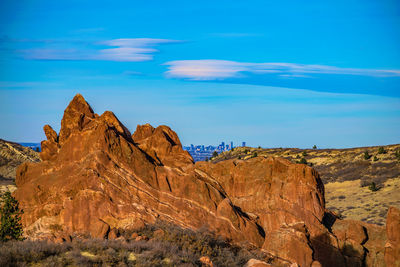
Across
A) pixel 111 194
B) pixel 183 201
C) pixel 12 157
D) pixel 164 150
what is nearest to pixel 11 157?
pixel 12 157

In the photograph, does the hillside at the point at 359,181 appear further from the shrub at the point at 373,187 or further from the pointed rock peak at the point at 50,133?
the pointed rock peak at the point at 50,133

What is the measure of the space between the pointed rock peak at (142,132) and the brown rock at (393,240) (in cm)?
1485

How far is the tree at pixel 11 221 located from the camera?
20.2 m

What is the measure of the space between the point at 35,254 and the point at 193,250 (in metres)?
5.97

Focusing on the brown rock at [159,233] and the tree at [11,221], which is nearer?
the brown rock at [159,233]

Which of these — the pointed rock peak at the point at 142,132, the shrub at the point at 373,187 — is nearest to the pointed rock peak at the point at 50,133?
the pointed rock peak at the point at 142,132

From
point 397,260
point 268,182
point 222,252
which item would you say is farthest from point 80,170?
point 397,260

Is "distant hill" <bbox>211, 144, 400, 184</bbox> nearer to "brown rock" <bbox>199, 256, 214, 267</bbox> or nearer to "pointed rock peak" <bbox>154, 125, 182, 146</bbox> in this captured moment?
"pointed rock peak" <bbox>154, 125, 182, 146</bbox>

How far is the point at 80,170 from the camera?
2150 centimetres

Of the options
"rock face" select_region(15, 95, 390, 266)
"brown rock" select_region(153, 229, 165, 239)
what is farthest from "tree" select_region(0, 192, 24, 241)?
"brown rock" select_region(153, 229, 165, 239)

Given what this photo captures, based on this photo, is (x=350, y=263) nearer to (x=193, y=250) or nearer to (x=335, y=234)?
(x=335, y=234)

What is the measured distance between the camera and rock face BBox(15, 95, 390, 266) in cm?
1997

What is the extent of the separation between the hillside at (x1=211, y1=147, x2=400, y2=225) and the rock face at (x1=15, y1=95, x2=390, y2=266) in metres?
22.6

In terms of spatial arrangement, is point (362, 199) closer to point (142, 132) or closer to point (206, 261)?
point (142, 132)
